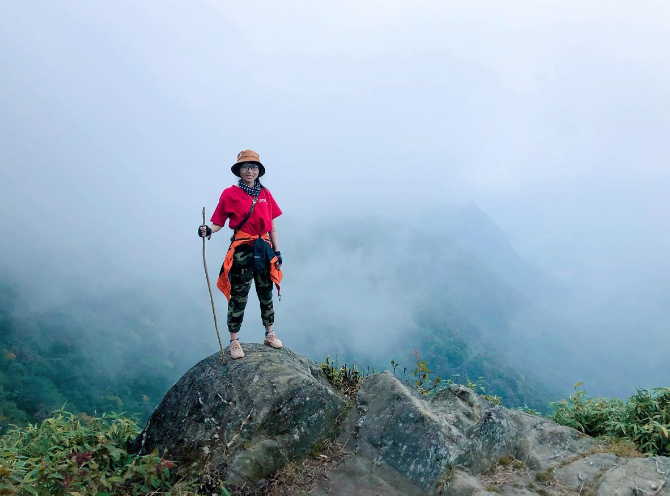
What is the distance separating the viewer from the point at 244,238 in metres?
6.00

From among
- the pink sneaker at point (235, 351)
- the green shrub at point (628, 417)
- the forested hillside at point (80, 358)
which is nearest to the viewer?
the green shrub at point (628, 417)

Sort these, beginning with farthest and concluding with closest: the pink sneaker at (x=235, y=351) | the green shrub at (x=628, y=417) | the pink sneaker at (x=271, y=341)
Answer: the pink sneaker at (x=271, y=341) < the pink sneaker at (x=235, y=351) < the green shrub at (x=628, y=417)

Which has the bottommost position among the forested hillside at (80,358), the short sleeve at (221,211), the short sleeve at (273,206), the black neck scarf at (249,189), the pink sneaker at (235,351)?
the forested hillside at (80,358)

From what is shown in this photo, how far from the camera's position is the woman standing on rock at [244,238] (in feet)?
19.4

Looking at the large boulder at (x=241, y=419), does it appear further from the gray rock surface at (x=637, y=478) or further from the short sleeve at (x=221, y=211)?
the gray rock surface at (x=637, y=478)

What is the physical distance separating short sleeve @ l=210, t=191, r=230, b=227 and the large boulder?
2.14 metres

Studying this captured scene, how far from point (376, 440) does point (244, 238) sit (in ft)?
11.4

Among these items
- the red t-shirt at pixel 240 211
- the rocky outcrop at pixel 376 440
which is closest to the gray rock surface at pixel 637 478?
the rocky outcrop at pixel 376 440

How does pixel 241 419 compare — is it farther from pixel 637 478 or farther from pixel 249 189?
pixel 637 478

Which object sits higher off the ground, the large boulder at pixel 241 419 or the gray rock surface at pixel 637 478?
the large boulder at pixel 241 419

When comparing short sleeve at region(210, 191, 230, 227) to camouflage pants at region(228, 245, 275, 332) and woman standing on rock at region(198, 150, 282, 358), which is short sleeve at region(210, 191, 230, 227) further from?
camouflage pants at region(228, 245, 275, 332)

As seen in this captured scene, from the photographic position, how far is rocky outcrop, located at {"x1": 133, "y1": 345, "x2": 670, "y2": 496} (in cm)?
453

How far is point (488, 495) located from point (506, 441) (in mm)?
1233

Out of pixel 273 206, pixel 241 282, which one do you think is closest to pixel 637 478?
pixel 241 282
